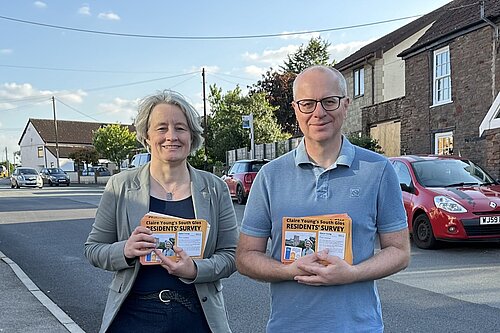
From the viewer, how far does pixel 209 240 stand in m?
2.57

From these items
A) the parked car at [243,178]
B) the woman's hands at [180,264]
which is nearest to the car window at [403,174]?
the woman's hands at [180,264]

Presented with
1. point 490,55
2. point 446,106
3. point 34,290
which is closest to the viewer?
point 34,290

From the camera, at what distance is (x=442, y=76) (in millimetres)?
18766

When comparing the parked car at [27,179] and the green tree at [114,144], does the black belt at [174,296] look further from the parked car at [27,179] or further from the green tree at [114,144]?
the green tree at [114,144]

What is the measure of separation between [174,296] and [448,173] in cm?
847

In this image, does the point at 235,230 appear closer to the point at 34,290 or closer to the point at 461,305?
the point at 461,305

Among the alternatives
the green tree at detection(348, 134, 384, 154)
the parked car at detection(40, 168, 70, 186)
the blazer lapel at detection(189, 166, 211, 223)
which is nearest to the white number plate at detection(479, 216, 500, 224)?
the blazer lapel at detection(189, 166, 211, 223)

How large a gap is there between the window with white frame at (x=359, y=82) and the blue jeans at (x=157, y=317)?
86.8 ft

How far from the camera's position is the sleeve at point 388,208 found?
2.17m

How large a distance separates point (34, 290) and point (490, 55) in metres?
15.2

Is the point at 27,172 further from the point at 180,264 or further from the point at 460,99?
the point at 180,264

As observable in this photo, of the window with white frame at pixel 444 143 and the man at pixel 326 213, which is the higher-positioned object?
the window with white frame at pixel 444 143

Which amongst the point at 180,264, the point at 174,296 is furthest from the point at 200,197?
the point at 174,296

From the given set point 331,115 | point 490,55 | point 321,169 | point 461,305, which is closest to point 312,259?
point 321,169
